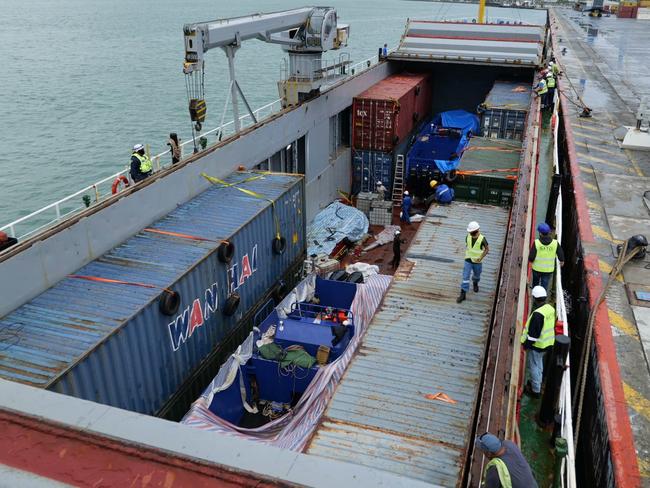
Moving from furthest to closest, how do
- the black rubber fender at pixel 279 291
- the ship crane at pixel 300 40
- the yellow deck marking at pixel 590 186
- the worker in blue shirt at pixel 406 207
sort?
the worker in blue shirt at pixel 406 207, the ship crane at pixel 300 40, the yellow deck marking at pixel 590 186, the black rubber fender at pixel 279 291

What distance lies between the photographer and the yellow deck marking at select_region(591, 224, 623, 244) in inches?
528

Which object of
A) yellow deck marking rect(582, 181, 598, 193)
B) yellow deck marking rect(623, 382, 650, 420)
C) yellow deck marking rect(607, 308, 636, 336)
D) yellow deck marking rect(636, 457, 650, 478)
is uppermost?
yellow deck marking rect(582, 181, 598, 193)

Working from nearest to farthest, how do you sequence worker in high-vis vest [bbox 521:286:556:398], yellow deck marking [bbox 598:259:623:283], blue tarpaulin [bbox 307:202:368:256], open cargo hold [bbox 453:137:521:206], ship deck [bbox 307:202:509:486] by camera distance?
1. ship deck [bbox 307:202:509:486]
2. worker in high-vis vest [bbox 521:286:556:398]
3. yellow deck marking [bbox 598:259:623:283]
4. open cargo hold [bbox 453:137:521:206]
5. blue tarpaulin [bbox 307:202:368:256]

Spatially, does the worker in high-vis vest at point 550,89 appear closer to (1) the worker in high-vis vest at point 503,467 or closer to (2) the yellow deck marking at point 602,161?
(2) the yellow deck marking at point 602,161

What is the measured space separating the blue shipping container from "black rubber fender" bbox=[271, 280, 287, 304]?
459 inches

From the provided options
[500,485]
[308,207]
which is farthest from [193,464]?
[308,207]

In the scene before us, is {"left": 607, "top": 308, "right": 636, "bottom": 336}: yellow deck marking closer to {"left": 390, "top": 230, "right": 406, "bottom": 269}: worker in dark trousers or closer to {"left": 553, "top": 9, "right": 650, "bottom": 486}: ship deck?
{"left": 553, "top": 9, "right": 650, "bottom": 486}: ship deck

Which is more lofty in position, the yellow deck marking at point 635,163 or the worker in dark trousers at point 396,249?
the yellow deck marking at point 635,163

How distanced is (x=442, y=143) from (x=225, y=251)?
18621mm

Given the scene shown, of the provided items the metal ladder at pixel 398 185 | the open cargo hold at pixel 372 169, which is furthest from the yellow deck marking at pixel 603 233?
the open cargo hold at pixel 372 169

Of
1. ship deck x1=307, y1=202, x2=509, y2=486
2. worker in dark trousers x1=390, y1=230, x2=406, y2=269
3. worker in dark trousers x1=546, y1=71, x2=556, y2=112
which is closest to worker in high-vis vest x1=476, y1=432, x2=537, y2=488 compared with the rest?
ship deck x1=307, y1=202, x2=509, y2=486

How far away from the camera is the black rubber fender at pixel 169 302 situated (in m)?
9.53

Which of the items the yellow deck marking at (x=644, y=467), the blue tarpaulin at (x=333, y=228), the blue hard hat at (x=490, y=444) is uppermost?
the blue hard hat at (x=490, y=444)

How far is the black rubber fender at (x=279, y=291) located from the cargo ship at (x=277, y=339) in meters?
0.04
